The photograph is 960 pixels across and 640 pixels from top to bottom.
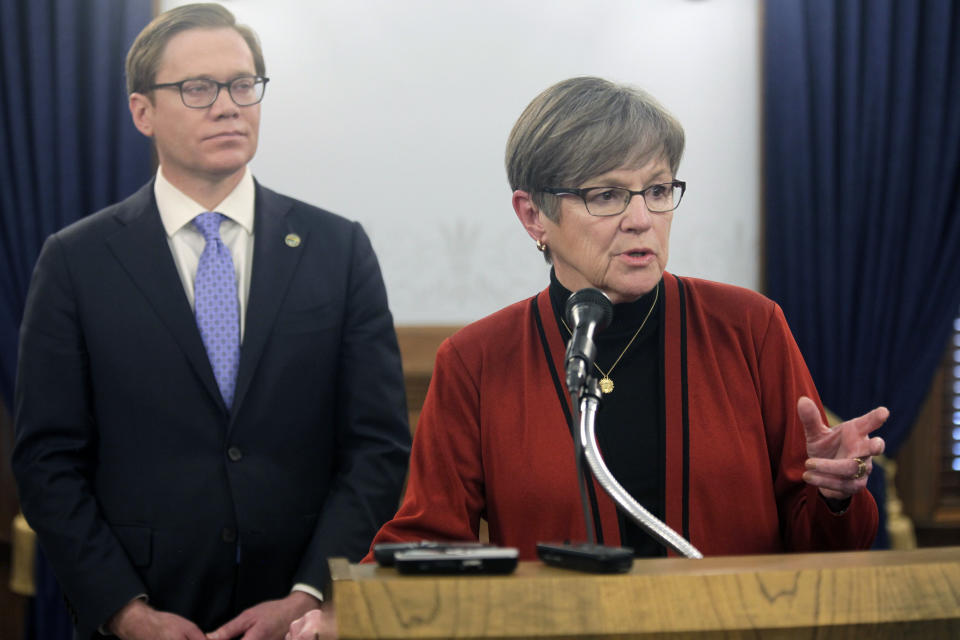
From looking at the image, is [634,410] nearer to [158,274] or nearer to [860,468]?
[860,468]

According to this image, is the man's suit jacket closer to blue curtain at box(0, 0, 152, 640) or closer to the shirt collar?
the shirt collar

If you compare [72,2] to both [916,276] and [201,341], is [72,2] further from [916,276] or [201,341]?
[916,276]

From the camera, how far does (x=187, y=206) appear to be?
7.40 ft

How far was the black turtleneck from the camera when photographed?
5.49 feet

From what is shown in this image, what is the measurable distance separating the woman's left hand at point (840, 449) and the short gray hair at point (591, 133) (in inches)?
20.0

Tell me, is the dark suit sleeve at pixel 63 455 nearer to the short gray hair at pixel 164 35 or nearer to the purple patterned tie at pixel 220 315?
the purple patterned tie at pixel 220 315

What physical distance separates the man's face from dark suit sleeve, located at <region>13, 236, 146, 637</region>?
32cm

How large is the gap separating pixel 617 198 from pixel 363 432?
2.67 feet

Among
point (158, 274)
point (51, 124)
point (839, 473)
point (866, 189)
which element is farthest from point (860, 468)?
point (51, 124)

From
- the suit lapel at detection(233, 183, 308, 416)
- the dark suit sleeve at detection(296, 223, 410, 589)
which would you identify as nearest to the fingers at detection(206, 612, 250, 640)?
the dark suit sleeve at detection(296, 223, 410, 589)

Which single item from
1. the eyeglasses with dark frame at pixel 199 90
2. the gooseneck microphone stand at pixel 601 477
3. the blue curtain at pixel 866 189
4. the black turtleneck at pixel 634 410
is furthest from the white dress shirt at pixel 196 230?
the blue curtain at pixel 866 189

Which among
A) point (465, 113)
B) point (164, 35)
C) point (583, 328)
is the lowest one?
point (583, 328)

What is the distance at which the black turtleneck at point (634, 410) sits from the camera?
5.49 ft

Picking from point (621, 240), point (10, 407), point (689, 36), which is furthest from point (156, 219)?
point (689, 36)
